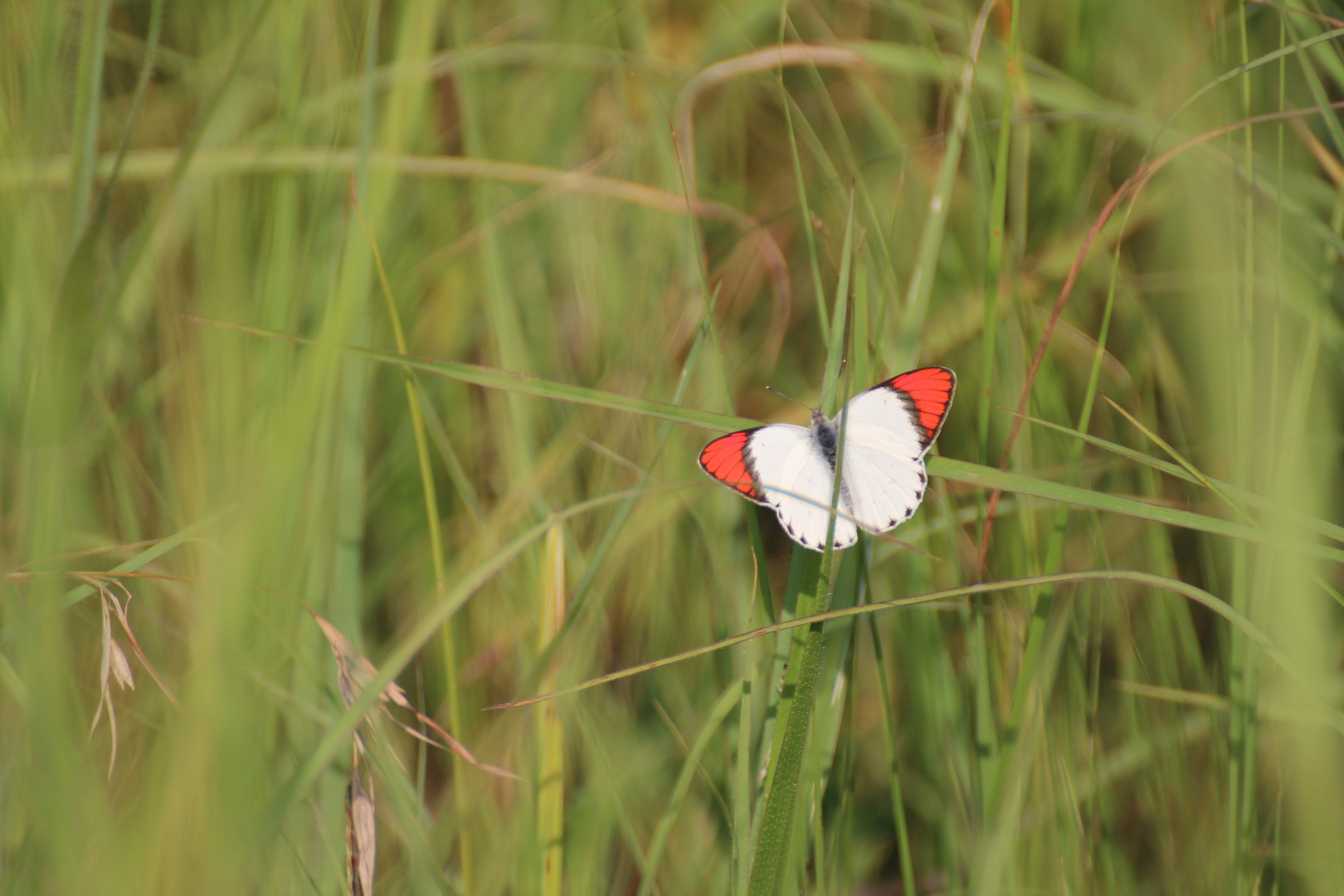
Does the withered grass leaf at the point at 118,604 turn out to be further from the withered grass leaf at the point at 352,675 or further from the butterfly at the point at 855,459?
the butterfly at the point at 855,459

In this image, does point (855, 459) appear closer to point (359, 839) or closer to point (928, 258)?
point (928, 258)

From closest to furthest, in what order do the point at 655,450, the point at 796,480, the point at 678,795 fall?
the point at 678,795 → the point at 796,480 → the point at 655,450

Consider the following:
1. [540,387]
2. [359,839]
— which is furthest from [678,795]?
[540,387]

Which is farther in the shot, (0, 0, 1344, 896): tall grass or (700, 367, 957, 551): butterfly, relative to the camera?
(700, 367, 957, 551): butterfly

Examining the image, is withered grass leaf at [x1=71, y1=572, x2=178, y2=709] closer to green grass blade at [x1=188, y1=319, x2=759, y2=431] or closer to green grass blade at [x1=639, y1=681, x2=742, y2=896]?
green grass blade at [x1=188, y1=319, x2=759, y2=431]

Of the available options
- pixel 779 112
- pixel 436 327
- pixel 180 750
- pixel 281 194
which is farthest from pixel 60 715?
pixel 779 112

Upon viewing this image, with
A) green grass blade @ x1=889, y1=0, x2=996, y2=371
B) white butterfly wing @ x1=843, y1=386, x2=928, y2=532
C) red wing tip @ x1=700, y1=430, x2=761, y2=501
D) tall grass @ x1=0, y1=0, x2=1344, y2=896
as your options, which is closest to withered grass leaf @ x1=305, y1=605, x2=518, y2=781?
tall grass @ x1=0, y1=0, x2=1344, y2=896

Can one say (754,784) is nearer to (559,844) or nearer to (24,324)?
(559,844)
